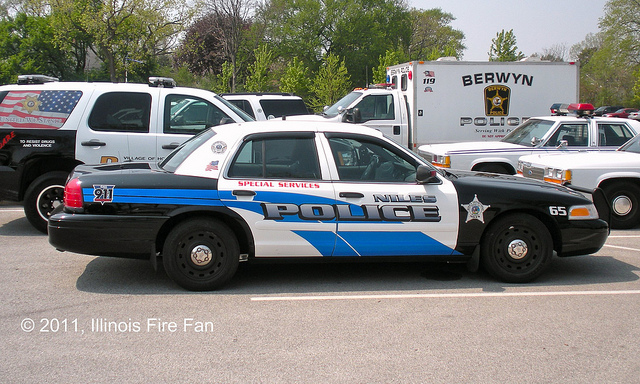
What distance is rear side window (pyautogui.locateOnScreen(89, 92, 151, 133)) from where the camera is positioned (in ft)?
26.8

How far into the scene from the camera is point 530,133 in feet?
37.0

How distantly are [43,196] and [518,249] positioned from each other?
5.91m

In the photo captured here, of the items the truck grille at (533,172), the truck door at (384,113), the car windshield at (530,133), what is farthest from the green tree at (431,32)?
the truck grille at (533,172)

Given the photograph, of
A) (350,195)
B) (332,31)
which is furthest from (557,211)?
(332,31)

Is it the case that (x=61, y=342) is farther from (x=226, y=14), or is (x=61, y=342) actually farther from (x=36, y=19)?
(x=36, y=19)

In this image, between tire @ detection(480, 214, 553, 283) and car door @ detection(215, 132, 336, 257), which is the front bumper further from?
car door @ detection(215, 132, 336, 257)

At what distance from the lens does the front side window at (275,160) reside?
5.73 meters

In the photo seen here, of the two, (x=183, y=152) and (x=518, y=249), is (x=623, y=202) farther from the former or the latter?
(x=183, y=152)

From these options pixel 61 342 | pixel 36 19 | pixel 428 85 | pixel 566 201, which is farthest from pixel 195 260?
pixel 36 19

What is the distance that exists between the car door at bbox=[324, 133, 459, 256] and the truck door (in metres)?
7.54

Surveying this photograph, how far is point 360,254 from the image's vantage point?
5801 millimetres

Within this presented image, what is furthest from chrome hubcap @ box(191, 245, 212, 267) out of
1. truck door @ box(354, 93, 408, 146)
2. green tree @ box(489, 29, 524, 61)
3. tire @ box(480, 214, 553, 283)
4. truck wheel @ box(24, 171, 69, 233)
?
green tree @ box(489, 29, 524, 61)

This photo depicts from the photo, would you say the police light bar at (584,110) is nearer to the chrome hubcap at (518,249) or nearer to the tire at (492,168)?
the tire at (492,168)

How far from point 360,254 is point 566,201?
2.17m
